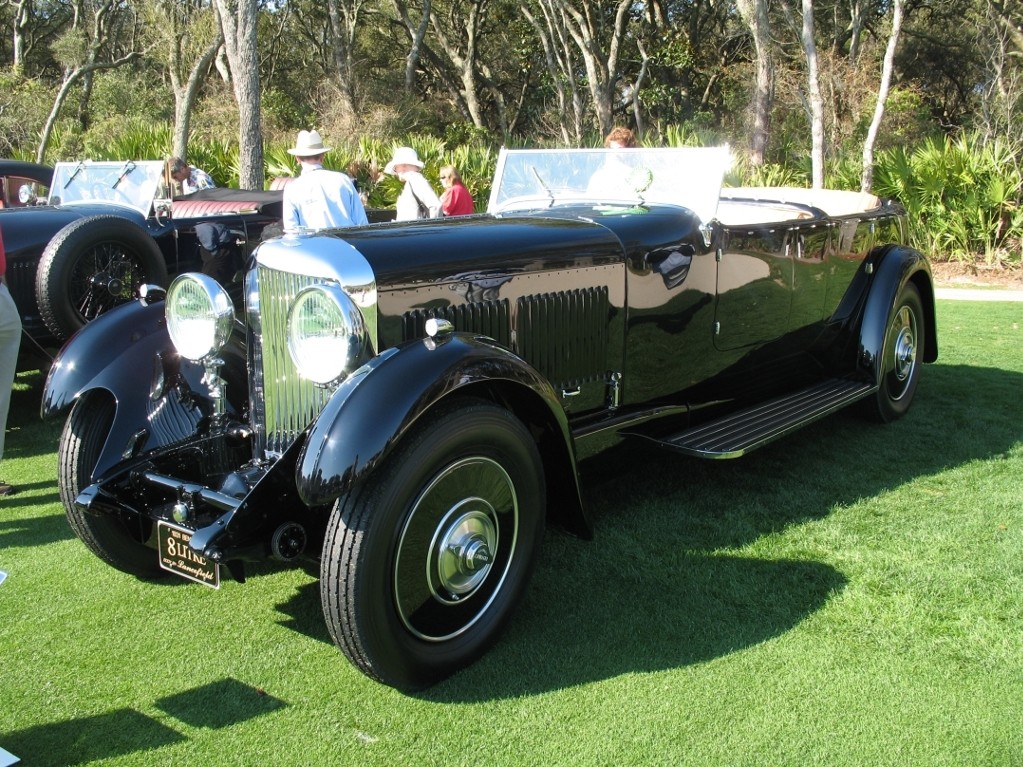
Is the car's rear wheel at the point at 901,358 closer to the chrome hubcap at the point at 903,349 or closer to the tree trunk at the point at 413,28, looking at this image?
the chrome hubcap at the point at 903,349

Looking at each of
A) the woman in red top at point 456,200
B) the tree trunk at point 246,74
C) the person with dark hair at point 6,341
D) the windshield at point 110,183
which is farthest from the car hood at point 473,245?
the tree trunk at point 246,74

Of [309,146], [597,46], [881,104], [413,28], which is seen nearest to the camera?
[309,146]

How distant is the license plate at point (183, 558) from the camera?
2.73 m

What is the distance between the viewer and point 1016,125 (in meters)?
14.9

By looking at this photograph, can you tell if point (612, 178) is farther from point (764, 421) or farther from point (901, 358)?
point (901, 358)

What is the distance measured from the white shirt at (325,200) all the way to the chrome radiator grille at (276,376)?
256 centimetres

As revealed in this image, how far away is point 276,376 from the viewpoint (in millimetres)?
3219

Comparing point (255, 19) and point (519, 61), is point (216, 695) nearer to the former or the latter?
point (255, 19)

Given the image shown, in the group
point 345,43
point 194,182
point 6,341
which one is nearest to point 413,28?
point 345,43

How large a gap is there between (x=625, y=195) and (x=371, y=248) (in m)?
1.80

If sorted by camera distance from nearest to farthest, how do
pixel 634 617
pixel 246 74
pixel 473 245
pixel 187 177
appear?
pixel 634 617 → pixel 473 245 → pixel 187 177 → pixel 246 74

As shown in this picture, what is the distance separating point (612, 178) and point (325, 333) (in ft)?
7.01

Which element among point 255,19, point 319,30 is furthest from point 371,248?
point 319,30

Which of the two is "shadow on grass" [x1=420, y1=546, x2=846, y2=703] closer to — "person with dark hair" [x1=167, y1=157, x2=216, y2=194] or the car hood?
the car hood
